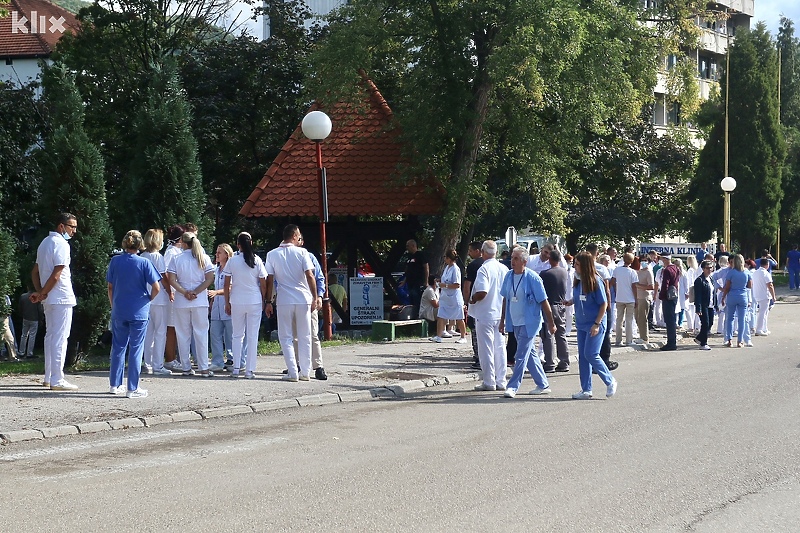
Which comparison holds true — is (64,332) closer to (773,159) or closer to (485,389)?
(485,389)

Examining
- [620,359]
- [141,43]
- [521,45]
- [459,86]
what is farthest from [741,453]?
[141,43]

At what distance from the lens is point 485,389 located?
13547 mm

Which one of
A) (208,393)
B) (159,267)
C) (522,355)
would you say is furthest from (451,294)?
(208,393)

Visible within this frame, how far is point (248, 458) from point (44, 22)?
60.8 metres

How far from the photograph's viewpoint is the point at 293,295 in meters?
13.7

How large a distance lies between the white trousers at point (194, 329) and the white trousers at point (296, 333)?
1.19m

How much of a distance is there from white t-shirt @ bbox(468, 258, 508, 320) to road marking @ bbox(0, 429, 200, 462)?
4437 mm

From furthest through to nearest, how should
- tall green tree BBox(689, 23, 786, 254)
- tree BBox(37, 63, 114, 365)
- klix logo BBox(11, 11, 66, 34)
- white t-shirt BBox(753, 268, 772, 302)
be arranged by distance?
klix logo BBox(11, 11, 66, 34) < tall green tree BBox(689, 23, 786, 254) < white t-shirt BBox(753, 268, 772, 302) < tree BBox(37, 63, 114, 365)

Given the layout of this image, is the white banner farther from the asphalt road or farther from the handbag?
the asphalt road

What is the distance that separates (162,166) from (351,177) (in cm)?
739

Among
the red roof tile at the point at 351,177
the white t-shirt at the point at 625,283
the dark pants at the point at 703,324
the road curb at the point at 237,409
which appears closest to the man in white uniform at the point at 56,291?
the road curb at the point at 237,409

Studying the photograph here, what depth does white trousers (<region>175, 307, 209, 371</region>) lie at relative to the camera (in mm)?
14234

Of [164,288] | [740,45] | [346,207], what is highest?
[740,45]

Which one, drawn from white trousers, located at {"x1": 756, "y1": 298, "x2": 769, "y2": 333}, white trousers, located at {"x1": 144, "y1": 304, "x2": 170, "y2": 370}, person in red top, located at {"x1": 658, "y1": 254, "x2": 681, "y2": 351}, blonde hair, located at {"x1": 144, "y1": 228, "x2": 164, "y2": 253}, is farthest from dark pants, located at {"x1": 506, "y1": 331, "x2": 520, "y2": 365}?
white trousers, located at {"x1": 756, "y1": 298, "x2": 769, "y2": 333}
